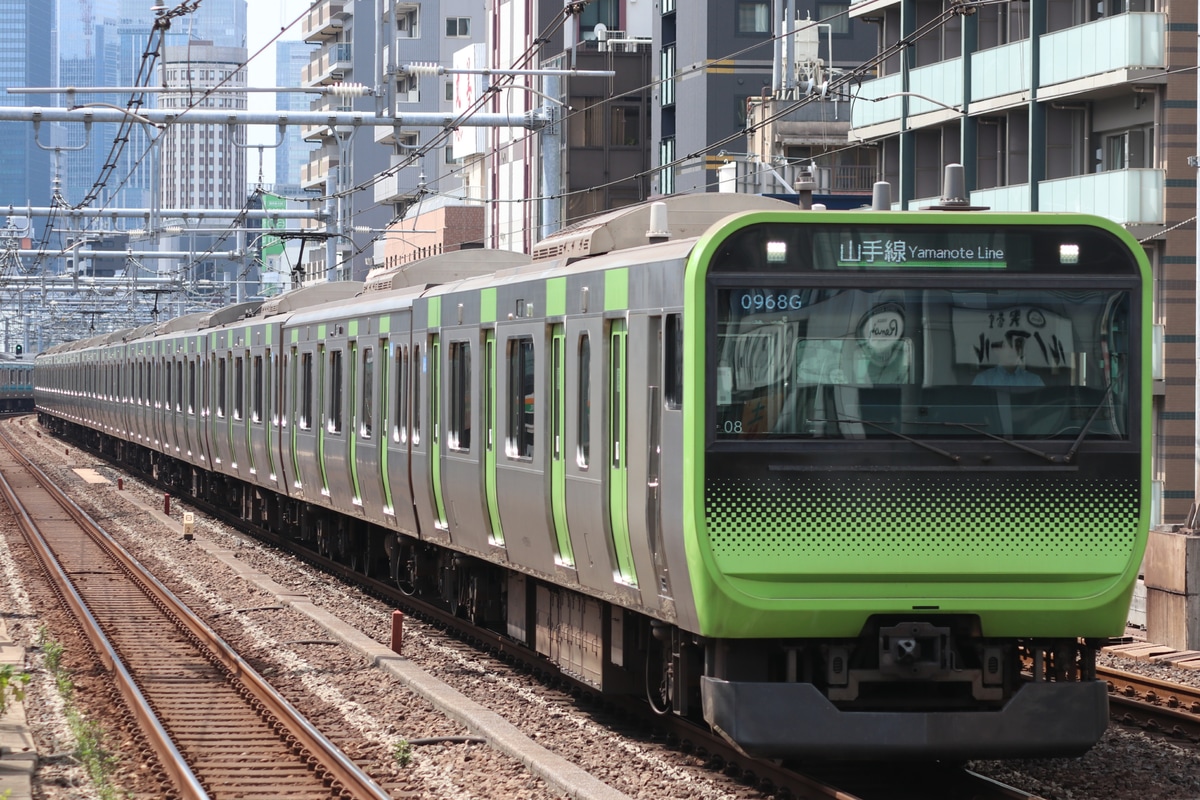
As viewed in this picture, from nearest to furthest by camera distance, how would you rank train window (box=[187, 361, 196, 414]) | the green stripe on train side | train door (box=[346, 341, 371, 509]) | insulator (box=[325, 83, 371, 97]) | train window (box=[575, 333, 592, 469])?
the green stripe on train side → train window (box=[575, 333, 592, 469]) → train door (box=[346, 341, 371, 509]) → insulator (box=[325, 83, 371, 97]) → train window (box=[187, 361, 196, 414])

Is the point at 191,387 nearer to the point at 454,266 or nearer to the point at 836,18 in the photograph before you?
the point at 454,266

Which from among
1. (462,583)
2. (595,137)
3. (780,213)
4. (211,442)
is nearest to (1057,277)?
(780,213)

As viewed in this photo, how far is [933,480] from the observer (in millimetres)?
8664

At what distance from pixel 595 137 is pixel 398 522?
4145 centimetres

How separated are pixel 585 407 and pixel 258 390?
46.7 ft

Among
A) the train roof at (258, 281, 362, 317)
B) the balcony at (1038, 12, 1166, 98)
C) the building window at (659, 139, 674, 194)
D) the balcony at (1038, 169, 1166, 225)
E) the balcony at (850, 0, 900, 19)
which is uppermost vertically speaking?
the balcony at (850, 0, 900, 19)

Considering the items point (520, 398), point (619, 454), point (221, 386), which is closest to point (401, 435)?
point (520, 398)

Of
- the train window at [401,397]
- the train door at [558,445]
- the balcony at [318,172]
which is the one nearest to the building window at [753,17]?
the train window at [401,397]

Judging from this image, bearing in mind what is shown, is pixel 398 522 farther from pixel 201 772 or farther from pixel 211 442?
pixel 211 442

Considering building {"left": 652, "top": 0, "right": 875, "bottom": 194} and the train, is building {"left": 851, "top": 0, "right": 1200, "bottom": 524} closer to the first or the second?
building {"left": 652, "top": 0, "right": 875, "bottom": 194}

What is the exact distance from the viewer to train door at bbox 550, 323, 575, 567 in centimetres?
1103

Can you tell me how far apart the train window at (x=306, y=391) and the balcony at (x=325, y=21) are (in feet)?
237

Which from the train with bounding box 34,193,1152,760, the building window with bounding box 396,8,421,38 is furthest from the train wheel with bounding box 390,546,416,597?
the building window with bounding box 396,8,421,38

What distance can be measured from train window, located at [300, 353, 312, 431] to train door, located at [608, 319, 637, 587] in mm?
10632
